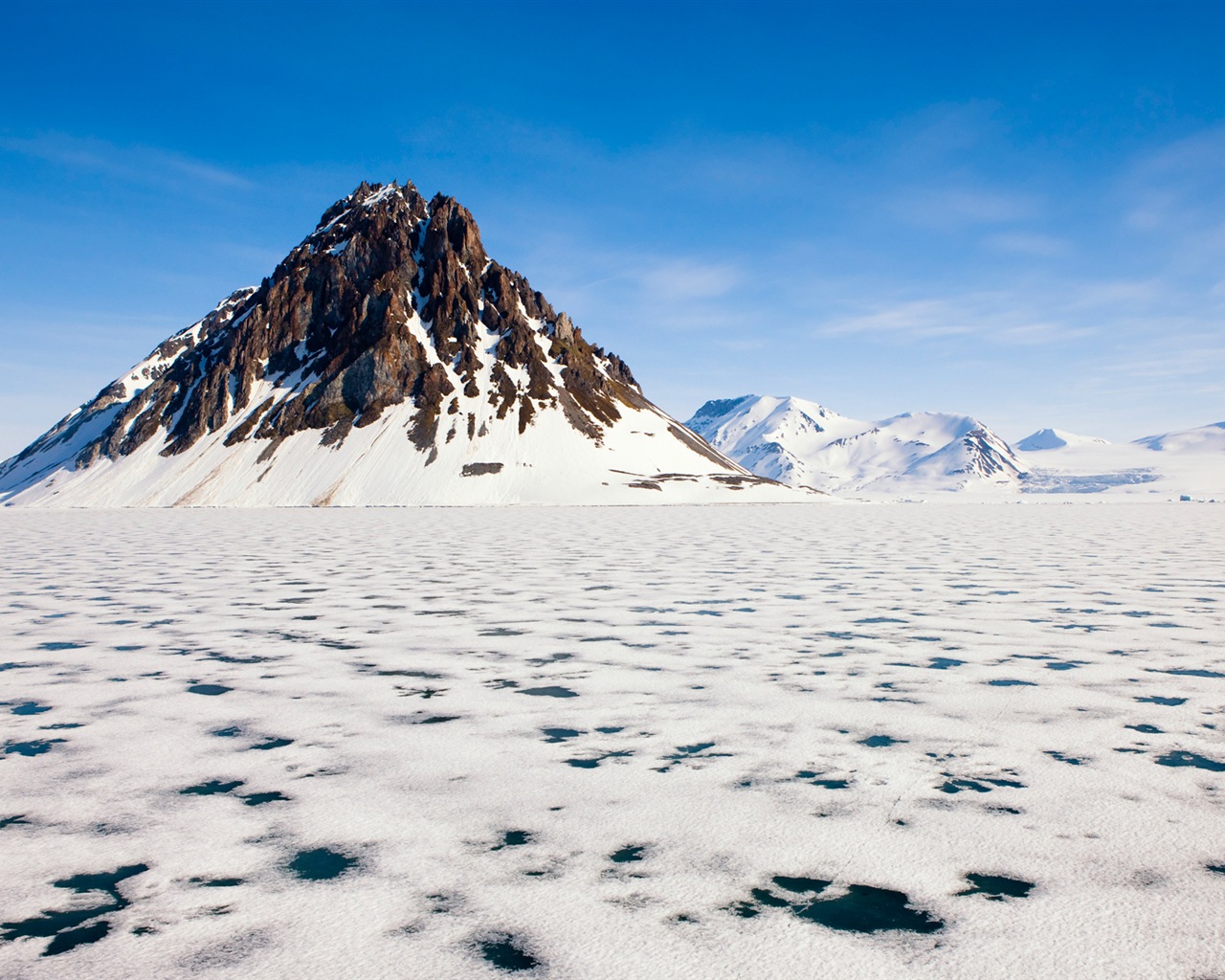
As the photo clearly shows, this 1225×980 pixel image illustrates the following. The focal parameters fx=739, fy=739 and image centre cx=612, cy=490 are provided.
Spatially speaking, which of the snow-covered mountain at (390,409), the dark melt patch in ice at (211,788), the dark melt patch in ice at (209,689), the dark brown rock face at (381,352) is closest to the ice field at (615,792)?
the dark melt patch in ice at (211,788)

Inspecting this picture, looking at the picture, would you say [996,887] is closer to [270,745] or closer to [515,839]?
[515,839]

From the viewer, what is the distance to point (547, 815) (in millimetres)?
5145

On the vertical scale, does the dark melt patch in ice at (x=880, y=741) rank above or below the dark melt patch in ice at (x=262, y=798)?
above

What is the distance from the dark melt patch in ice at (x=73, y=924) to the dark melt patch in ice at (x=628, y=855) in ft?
8.91

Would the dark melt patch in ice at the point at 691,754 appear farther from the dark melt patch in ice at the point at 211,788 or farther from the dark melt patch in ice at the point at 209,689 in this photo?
the dark melt patch in ice at the point at 209,689

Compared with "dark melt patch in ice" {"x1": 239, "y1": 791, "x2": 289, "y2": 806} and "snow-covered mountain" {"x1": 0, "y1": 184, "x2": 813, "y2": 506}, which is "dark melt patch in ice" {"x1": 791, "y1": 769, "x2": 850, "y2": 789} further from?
"snow-covered mountain" {"x1": 0, "y1": 184, "x2": 813, "y2": 506}

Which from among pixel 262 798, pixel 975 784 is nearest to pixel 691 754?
pixel 975 784

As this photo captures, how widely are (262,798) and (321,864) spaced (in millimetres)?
1285

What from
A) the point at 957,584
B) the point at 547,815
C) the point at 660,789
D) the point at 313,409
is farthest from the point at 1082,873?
the point at 313,409

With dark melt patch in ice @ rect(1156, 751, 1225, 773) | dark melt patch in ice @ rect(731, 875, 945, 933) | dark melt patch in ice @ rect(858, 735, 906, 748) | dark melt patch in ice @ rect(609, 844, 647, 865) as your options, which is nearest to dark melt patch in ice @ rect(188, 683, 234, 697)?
dark melt patch in ice @ rect(609, 844, 647, 865)

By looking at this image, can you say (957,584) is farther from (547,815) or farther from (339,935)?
(339,935)

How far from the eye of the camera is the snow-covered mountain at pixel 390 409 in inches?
4240

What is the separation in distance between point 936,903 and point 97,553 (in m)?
29.4

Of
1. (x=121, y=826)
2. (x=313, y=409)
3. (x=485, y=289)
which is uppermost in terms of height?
(x=485, y=289)
